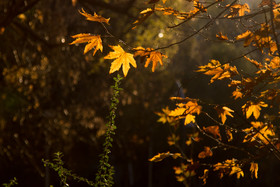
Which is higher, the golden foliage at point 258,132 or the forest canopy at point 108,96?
the forest canopy at point 108,96

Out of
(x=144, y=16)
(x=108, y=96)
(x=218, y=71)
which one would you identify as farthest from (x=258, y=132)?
(x=108, y=96)

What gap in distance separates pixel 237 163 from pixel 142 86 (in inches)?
432

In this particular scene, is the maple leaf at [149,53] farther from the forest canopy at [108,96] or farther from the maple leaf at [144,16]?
the maple leaf at [144,16]

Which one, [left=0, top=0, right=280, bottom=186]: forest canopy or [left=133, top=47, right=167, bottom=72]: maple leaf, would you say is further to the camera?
[left=0, top=0, right=280, bottom=186]: forest canopy

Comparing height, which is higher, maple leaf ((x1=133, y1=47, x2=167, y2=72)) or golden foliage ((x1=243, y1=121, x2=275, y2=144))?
maple leaf ((x1=133, y1=47, x2=167, y2=72))

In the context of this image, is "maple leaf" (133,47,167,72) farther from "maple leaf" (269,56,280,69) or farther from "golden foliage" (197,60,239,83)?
"maple leaf" (269,56,280,69)

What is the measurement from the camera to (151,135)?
14.6 meters

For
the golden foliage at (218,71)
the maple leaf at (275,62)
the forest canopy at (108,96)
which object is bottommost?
the golden foliage at (218,71)

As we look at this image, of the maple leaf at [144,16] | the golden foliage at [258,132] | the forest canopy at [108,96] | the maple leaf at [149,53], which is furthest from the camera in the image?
the forest canopy at [108,96]

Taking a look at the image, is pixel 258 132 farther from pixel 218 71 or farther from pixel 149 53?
pixel 149 53

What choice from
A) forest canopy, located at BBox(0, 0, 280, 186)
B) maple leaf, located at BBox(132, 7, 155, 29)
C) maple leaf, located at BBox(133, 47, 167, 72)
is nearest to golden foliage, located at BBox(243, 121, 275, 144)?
forest canopy, located at BBox(0, 0, 280, 186)

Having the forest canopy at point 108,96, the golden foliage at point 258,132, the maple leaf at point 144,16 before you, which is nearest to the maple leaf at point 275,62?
the forest canopy at point 108,96

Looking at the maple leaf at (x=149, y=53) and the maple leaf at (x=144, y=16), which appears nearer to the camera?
the maple leaf at (x=144, y=16)

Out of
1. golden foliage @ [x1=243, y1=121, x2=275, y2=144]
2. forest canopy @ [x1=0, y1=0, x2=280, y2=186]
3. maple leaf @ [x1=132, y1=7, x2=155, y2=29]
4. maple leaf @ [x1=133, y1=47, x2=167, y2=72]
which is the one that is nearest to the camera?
maple leaf @ [x1=132, y1=7, x2=155, y2=29]
